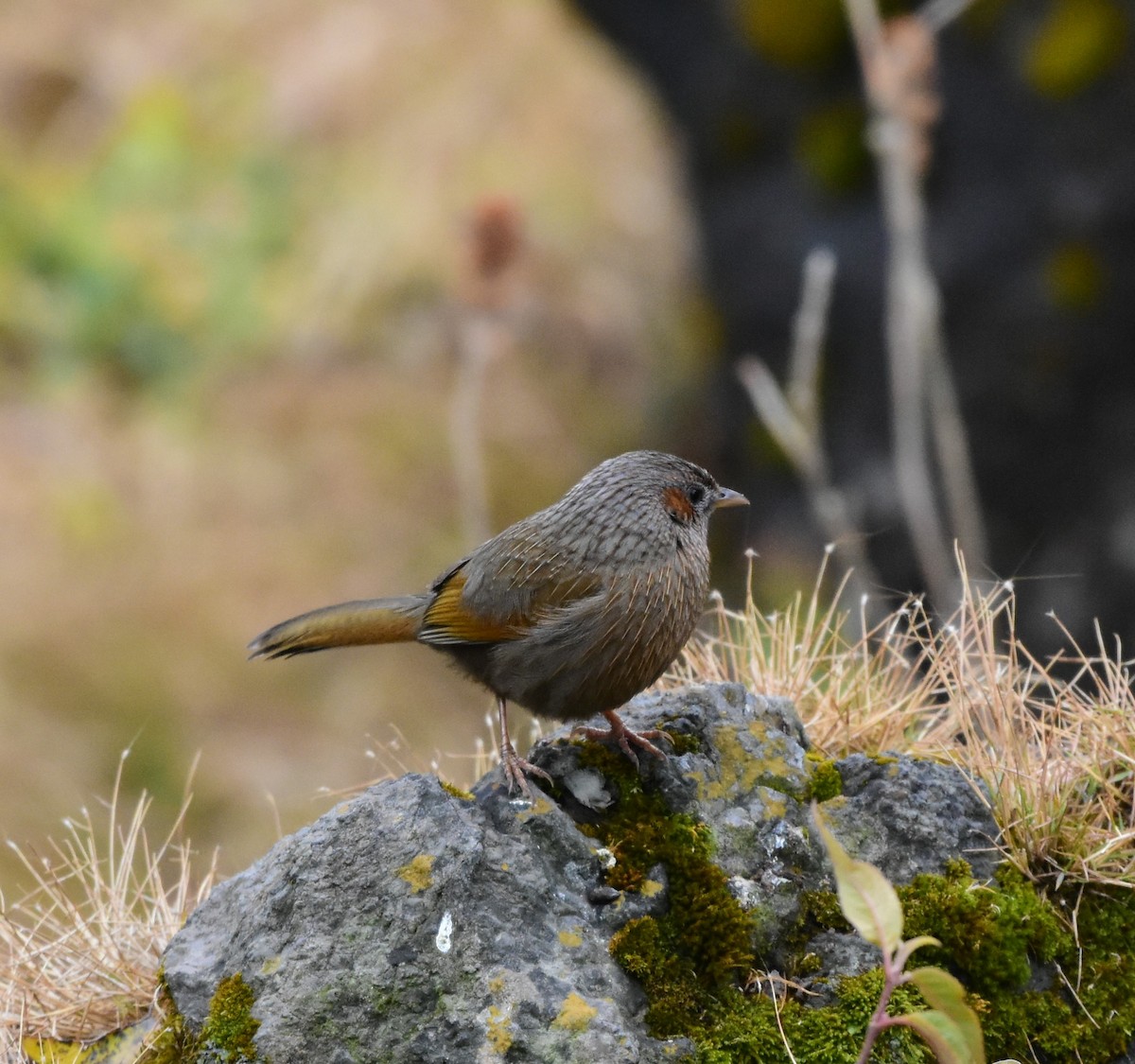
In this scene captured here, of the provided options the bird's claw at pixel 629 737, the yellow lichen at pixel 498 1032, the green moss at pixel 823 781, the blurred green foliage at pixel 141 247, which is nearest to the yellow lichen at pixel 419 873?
the yellow lichen at pixel 498 1032

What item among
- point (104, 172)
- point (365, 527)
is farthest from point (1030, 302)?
point (104, 172)

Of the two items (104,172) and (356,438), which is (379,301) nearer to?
(356,438)

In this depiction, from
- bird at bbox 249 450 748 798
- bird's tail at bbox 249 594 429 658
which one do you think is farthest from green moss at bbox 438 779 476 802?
bird's tail at bbox 249 594 429 658

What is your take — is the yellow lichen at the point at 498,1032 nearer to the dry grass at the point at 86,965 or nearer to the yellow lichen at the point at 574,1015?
the yellow lichen at the point at 574,1015

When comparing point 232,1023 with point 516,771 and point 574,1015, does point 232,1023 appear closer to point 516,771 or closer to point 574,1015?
point 574,1015

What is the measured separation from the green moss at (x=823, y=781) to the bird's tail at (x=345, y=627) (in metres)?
1.22

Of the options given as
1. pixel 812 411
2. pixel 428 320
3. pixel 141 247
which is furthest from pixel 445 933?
pixel 141 247

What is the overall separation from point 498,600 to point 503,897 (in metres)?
0.98

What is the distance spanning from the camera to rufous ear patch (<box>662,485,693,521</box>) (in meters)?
3.96

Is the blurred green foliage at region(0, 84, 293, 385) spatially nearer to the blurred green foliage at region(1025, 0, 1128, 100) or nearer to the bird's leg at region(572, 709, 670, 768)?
the blurred green foliage at region(1025, 0, 1128, 100)

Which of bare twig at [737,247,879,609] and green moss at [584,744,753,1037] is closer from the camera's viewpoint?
green moss at [584,744,753,1037]

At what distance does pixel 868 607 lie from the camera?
25.3ft

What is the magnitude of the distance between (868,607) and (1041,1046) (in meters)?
4.57

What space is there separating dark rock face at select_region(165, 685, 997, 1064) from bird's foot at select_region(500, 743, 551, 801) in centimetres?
3
